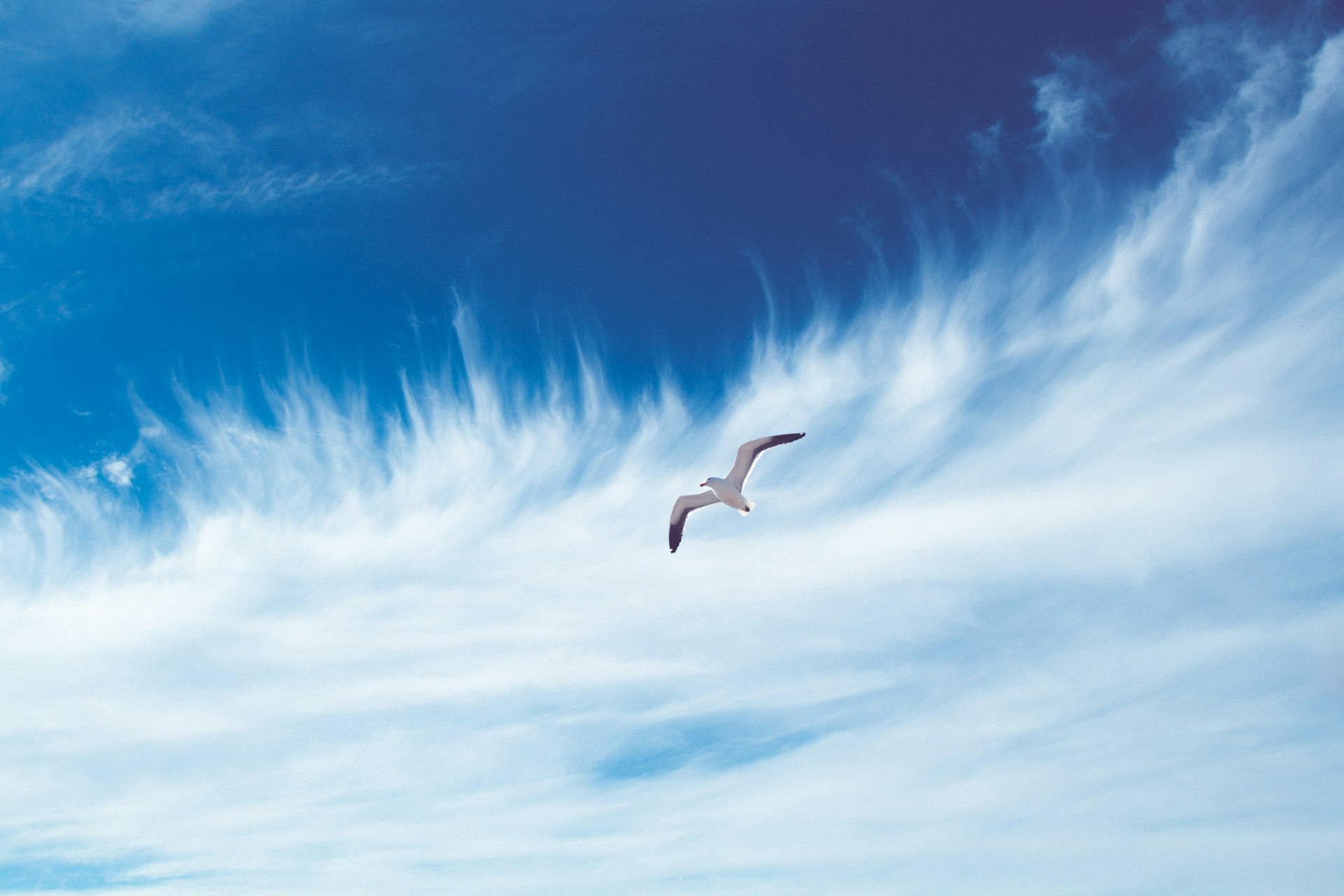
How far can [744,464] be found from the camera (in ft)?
239

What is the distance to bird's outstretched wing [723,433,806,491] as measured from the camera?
71.9m

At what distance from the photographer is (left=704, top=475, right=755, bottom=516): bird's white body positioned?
234 feet

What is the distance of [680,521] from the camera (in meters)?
75.9

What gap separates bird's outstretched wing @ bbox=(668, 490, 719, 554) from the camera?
246 ft

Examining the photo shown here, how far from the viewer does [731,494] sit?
71438mm

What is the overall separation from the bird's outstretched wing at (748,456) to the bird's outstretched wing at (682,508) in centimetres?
269

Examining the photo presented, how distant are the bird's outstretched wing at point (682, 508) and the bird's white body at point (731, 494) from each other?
287 cm

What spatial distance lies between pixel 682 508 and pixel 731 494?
6209 millimetres

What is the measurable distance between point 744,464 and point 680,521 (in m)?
7.41

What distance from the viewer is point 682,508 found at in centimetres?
7631

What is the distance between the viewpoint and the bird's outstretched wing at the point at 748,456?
71.9m

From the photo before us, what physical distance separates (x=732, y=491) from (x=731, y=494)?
279 millimetres

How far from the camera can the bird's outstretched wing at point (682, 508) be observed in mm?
74875

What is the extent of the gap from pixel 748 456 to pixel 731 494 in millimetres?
3371
